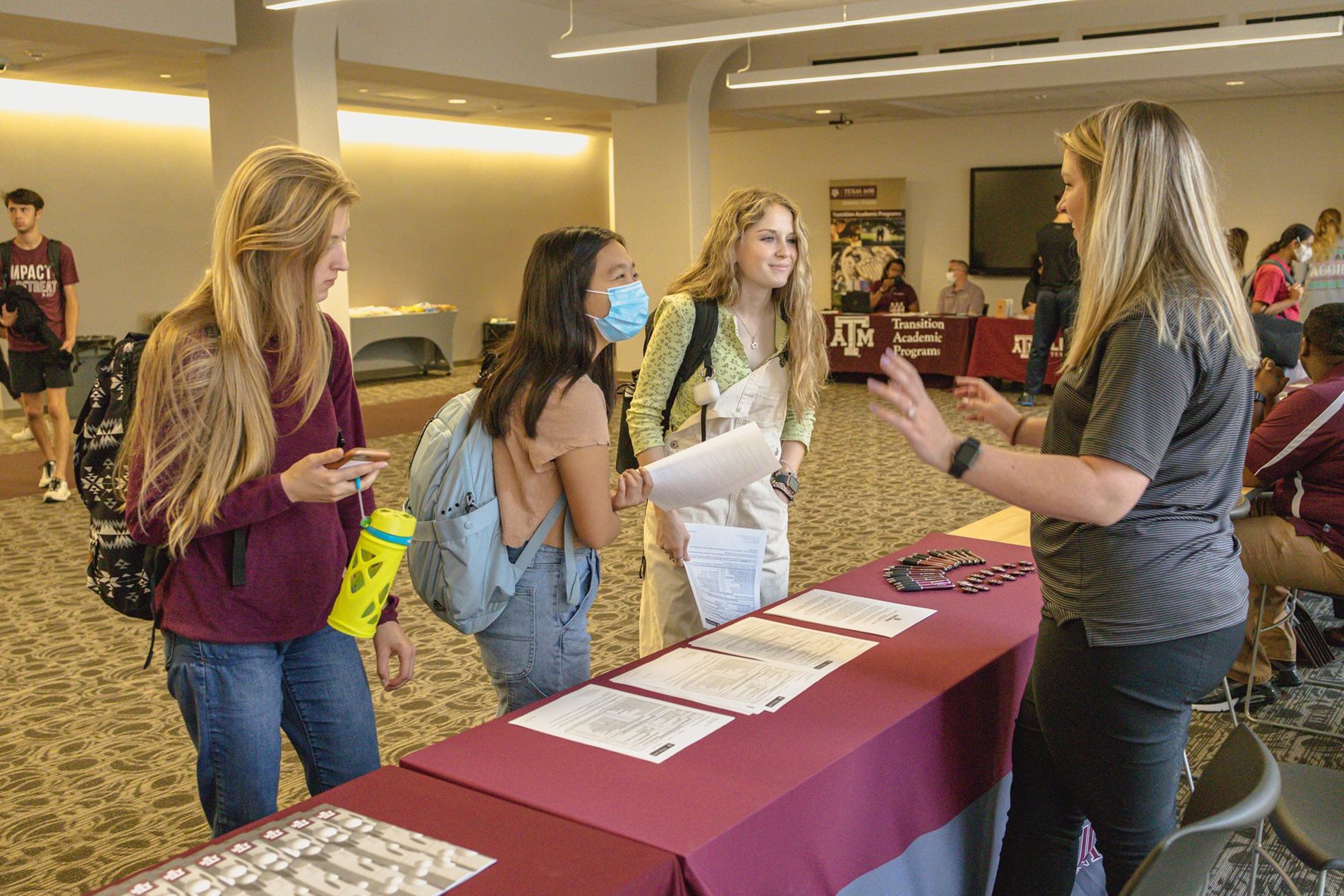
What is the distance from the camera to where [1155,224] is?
5.34 ft

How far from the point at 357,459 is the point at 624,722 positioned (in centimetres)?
57

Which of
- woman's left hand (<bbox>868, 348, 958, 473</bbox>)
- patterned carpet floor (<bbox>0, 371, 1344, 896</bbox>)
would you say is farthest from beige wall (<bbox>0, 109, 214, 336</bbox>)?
woman's left hand (<bbox>868, 348, 958, 473</bbox>)

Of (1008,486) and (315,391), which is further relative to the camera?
(315,391)

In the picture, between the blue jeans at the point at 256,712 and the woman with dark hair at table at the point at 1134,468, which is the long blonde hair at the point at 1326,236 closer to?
the woman with dark hair at table at the point at 1134,468

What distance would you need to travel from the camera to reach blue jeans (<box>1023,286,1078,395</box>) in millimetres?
10570

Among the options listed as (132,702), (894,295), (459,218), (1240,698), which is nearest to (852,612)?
(1240,698)

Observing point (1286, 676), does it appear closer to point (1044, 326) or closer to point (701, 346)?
point (701, 346)

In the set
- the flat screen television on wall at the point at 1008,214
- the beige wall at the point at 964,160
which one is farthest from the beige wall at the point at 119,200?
the flat screen television on wall at the point at 1008,214

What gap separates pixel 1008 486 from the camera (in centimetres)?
157

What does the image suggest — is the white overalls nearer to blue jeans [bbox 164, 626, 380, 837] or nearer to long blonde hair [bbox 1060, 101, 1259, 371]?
blue jeans [bbox 164, 626, 380, 837]

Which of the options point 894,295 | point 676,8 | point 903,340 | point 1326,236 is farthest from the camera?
point 894,295

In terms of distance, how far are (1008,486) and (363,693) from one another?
1125mm

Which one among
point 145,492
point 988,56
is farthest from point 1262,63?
point 145,492

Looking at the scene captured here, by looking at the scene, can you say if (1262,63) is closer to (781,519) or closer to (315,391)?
(781,519)
